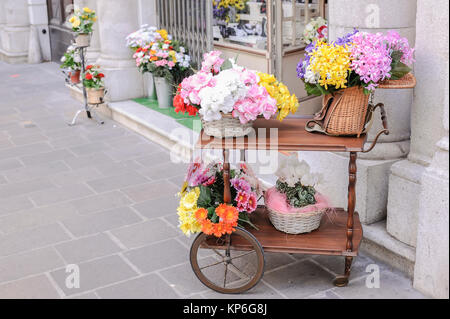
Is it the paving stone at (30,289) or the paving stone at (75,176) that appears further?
the paving stone at (75,176)

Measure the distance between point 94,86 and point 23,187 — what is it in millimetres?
2214

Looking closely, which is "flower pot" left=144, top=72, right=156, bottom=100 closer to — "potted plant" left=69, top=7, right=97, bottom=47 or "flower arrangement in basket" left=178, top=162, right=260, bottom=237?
"potted plant" left=69, top=7, right=97, bottom=47

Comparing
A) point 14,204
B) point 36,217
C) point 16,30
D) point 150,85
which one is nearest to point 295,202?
point 36,217

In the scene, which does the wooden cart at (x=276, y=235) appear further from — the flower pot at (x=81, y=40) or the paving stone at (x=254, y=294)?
the flower pot at (x=81, y=40)

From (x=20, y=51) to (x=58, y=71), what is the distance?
1.66 m

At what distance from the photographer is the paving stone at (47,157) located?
6.80m

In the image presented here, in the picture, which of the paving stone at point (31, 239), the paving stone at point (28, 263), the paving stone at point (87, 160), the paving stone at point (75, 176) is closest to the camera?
the paving stone at point (28, 263)

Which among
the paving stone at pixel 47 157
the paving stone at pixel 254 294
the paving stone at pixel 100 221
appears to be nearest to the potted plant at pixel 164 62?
the paving stone at pixel 47 157

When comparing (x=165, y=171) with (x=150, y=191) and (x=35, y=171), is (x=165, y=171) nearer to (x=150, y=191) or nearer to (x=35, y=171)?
(x=150, y=191)

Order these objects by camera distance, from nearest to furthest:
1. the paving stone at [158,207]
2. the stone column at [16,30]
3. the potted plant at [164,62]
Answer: the paving stone at [158,207]
the potted plant at [164,62]
the stone column at [16,30]

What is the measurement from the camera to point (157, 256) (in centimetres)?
460

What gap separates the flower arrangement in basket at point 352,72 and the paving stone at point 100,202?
7.75 ft

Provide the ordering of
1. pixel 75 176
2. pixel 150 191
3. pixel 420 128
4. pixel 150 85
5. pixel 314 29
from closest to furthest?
pixel 420 128 < pixel 150 191 < pixel 75 176 < pixel 314 29 < pixel 150 85
